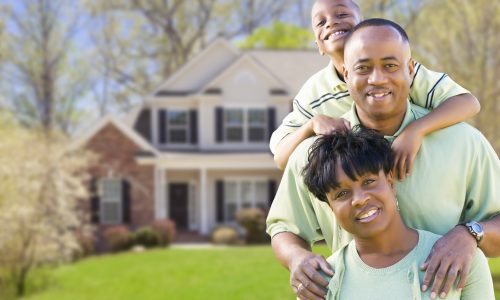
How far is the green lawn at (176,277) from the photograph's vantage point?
13.5 meters

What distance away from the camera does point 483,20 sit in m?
16.2

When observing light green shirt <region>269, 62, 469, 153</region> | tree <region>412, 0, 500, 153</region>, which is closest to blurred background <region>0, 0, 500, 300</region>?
tree <region>412, 0, 500, 153</region>

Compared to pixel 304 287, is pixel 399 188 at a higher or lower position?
higher

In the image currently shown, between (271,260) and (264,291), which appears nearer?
(264,291)

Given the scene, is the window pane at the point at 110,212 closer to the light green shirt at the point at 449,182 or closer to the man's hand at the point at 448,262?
the light green shirt at the point at 449,182

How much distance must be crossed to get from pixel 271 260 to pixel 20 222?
5.57 meters

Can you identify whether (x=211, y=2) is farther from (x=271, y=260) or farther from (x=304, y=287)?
(x=304, y=287)

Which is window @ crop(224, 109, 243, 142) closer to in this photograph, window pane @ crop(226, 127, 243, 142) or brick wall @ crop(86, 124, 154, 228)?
window pane @ crop(226, 127, 243, 142)

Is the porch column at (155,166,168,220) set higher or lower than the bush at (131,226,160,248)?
higher

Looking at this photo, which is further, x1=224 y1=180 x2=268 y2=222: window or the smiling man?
x1=224 y1=180 x2=268 y2=222: window

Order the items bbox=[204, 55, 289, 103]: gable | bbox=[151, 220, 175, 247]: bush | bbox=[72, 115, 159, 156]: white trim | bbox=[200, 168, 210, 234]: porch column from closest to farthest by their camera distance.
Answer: bbox=[151, 220, 175, 247]: bush → bbox=[72, 115, 159, 156]: white trim → bbox=[200, 168, 210, 234]: porch column → bbox=[204, 55, 289, 103]: gable

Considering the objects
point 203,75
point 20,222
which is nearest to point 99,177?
point 203,75

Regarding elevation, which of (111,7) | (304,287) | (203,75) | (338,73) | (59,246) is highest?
(111,7)

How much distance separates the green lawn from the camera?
13477mm
